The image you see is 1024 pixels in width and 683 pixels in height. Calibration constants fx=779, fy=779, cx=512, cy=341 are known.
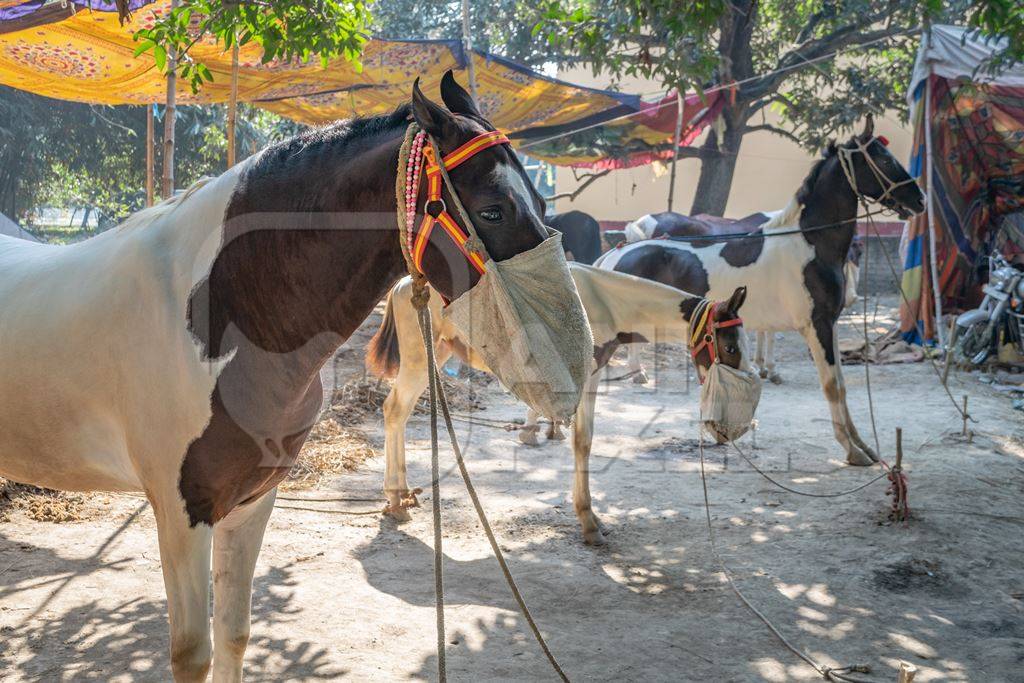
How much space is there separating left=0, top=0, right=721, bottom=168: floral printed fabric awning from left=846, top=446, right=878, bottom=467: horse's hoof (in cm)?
429

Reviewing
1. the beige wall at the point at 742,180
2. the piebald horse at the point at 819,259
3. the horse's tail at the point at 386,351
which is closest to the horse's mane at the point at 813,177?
the piebald horse at the point at 819,259

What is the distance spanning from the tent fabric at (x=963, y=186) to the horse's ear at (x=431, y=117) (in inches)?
386

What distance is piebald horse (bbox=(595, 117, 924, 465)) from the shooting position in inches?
242

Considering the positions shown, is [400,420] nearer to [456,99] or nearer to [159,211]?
[159,211]

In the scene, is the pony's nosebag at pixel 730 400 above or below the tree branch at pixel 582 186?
below

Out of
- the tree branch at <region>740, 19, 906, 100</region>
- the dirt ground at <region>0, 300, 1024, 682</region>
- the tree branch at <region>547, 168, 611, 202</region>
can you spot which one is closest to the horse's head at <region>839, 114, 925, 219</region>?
the dirt ground at <region>0, 300, 1024, 682</region>

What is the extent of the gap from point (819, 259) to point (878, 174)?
2.70 feet

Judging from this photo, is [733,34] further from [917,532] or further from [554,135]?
[917,532]

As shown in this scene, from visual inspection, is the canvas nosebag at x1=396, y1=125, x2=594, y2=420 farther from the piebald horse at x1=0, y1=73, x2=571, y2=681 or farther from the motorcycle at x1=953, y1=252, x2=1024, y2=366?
the motorcycle at x1=953, y1=252, x2=1024, y2=366

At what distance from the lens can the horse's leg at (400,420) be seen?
4.84m

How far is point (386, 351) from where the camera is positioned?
5.09 meters

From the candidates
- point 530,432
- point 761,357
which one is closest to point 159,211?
point 530,432

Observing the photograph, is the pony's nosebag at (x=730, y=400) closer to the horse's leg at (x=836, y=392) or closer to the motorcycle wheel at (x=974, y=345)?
the horse's leg at (x=836, y=392)

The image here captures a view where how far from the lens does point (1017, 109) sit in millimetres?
9977
